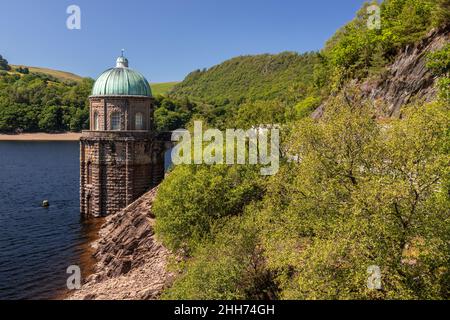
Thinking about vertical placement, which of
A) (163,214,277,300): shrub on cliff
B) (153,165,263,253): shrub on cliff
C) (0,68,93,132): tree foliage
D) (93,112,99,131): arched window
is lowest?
(163,214,277,300): shrub on cliff

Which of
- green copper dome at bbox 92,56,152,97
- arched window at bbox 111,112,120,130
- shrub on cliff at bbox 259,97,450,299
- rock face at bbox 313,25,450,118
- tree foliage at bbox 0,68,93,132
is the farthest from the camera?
tree foliage at bbox 0,68,93,132

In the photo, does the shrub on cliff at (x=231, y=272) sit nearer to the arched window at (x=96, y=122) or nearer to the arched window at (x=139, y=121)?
the arched window at (x=139, y=121)

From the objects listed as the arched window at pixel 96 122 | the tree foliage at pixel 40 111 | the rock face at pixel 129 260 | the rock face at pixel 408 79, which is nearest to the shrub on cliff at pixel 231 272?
the rock face at pixel 129 260

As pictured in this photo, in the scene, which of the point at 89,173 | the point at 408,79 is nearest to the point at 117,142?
the point at 89,173

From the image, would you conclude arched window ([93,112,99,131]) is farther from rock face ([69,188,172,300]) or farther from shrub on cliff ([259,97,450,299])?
shrub on cliff ([259,97,450,299])

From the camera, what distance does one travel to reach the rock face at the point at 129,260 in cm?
3117

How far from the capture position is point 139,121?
2254 inches

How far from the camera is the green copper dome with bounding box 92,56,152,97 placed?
55562 millimetres

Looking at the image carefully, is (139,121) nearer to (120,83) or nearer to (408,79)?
(120,83)

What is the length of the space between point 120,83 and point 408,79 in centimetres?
3648

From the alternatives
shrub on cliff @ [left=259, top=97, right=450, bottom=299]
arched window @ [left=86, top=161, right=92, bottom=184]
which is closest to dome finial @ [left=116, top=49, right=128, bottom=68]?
arched window @ [left=86, top=161, right=92, bottom=184]

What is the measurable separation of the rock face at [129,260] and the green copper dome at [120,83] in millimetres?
15025

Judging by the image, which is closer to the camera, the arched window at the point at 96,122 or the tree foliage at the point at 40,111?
the arched window at the point at 96,122

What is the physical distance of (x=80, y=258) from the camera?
148ft
